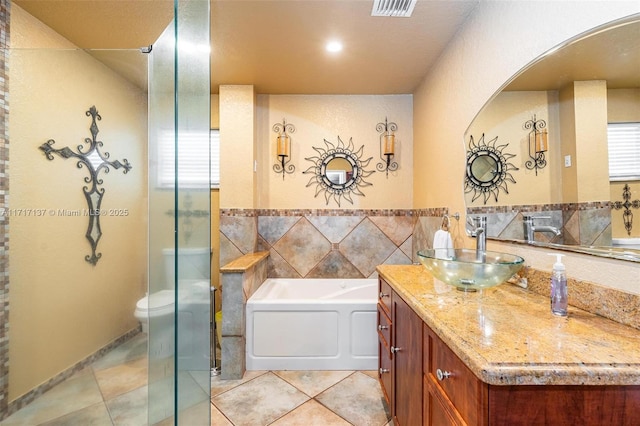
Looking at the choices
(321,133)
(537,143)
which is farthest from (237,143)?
(537,143)

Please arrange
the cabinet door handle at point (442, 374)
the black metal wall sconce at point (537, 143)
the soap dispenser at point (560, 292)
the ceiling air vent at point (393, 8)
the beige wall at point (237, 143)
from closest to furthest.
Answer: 1. the cabinet door handle at point (442, 374)
2. the soap dispenser at point (560, 292)
3. the black metal wall sconce at point (537, 143)
4. the ceiling air vent at point (393, 8)
5. the beige wall at point (237, 143)

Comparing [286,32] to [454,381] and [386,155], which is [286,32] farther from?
[454,381]

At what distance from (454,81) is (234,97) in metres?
2.03

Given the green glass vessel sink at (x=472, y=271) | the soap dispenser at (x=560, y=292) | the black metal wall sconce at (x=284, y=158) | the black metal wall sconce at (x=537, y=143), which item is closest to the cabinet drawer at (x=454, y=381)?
the green glass vessel sink at (x=472, y=271)

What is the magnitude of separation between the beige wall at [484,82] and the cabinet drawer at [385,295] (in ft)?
2.08

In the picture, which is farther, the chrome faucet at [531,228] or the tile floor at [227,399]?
the tile floor at [227,399]

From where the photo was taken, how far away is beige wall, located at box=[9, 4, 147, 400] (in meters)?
1.65

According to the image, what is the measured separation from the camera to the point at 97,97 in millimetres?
1942

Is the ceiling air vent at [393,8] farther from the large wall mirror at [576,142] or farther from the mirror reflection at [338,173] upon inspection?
the mirror reflection at [338,173]

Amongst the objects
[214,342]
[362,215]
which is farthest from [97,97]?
[362,215]

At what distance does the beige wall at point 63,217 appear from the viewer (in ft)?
5.42

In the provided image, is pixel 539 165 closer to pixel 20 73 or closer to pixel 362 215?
pixel 362 215

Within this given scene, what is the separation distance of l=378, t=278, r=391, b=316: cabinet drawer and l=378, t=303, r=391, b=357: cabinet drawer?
4 cm

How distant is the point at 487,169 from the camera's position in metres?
1.50
